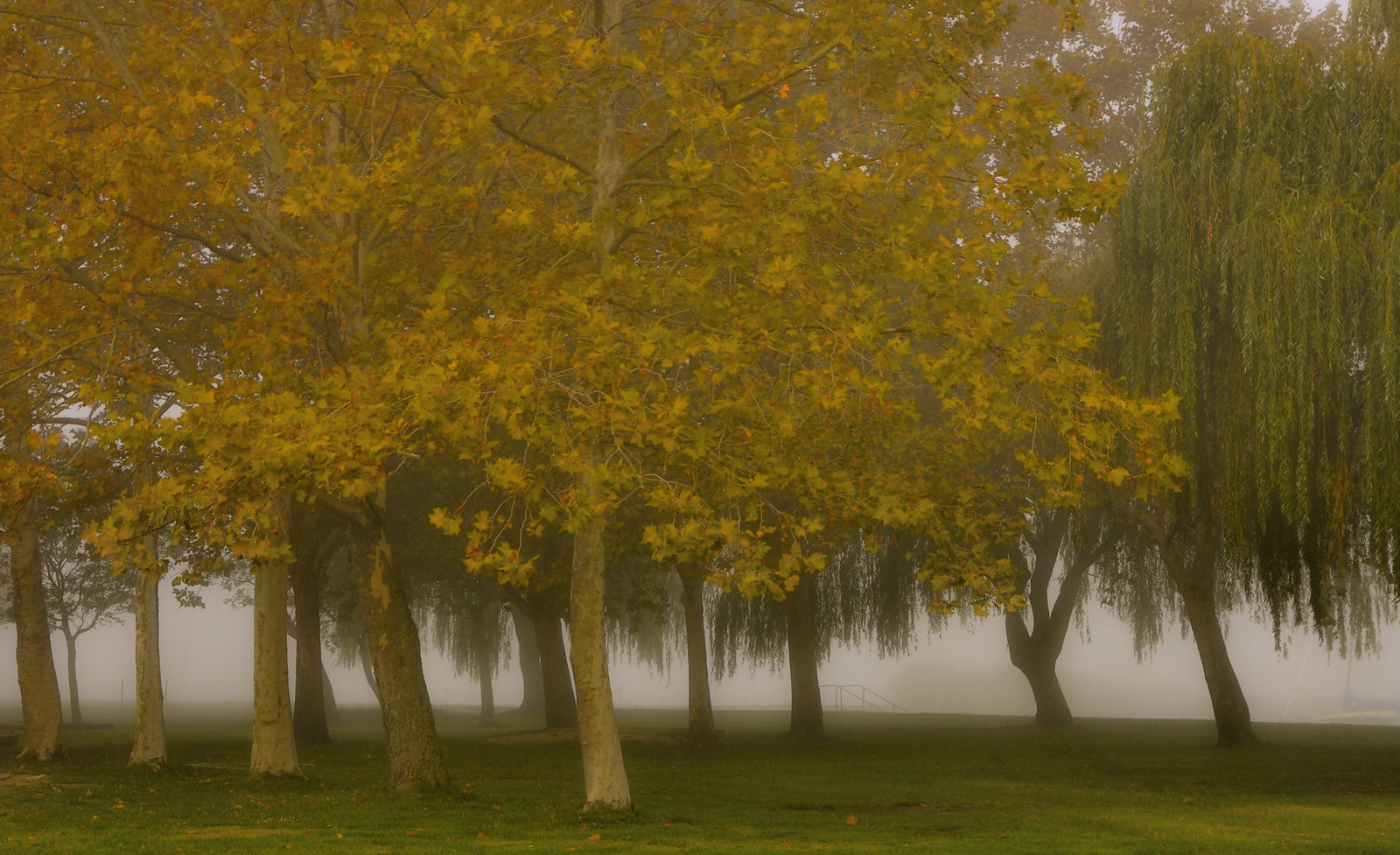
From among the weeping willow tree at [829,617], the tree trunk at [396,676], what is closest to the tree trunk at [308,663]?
the weeping willow tree at [829,617]

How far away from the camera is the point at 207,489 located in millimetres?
10805

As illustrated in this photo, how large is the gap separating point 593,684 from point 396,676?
9.59ft

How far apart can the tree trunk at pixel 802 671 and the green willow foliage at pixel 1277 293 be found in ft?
34.2

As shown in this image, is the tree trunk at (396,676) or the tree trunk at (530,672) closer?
the tree trunk at (396,676)

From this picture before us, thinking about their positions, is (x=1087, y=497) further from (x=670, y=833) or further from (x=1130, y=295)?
(x=670, y=833)

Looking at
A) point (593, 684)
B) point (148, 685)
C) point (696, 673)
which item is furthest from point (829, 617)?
point (593, 684)

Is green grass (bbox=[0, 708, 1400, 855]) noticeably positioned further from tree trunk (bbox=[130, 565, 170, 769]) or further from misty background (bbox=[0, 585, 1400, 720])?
misty background (bbox=[0, 585, 1400, 720])

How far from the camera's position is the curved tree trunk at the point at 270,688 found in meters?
16.9

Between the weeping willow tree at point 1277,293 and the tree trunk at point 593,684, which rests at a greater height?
the weeping willow tree at point 1277,293

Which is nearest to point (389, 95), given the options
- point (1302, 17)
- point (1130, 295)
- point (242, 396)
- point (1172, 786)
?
point (242, 396)

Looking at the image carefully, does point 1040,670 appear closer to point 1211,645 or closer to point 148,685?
point 1211,645

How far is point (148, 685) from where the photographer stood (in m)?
18.3

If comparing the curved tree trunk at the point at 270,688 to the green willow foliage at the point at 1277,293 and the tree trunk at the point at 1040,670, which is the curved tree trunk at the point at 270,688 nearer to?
the green willow foliage at the point at 1277,293

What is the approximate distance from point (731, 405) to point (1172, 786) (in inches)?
407
